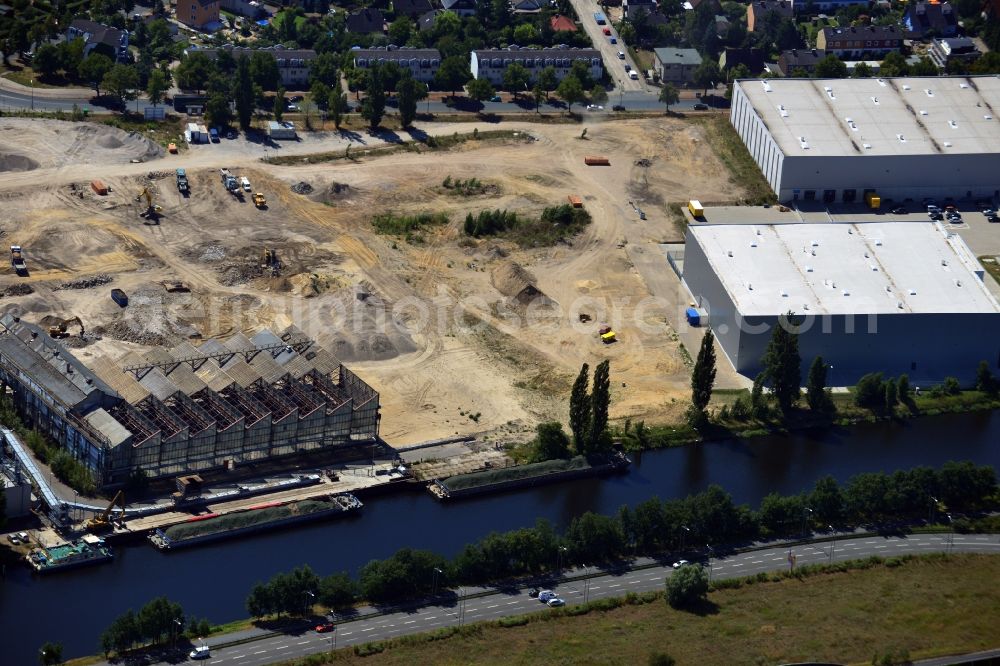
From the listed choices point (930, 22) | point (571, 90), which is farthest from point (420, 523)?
point (930, 22)

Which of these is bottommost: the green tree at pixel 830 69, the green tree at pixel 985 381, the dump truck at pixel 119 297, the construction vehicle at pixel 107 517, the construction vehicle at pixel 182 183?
the construction vehicle at pixel 107 517

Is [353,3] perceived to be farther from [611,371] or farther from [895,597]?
[895,597]

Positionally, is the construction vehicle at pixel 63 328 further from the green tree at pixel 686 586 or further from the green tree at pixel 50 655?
the green tree at pixel 686 586

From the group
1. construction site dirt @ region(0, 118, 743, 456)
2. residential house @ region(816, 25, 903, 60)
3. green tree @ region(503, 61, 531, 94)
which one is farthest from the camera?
residential house @ region(816, 25, 903, 60)

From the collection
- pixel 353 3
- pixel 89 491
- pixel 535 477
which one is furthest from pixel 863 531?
Answer: pixel 353 3

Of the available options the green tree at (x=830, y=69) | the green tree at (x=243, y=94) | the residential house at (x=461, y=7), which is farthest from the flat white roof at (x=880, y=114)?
the green tree at (x=243, y=94)

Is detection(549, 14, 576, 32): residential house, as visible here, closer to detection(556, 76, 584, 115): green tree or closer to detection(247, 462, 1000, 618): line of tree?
detection(556, 76, 584, 115): green tree

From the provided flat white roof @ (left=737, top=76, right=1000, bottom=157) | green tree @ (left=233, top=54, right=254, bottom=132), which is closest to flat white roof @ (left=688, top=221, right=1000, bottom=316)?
flat white roof @ (left=737, top=76, right=1000, bottom=157)
